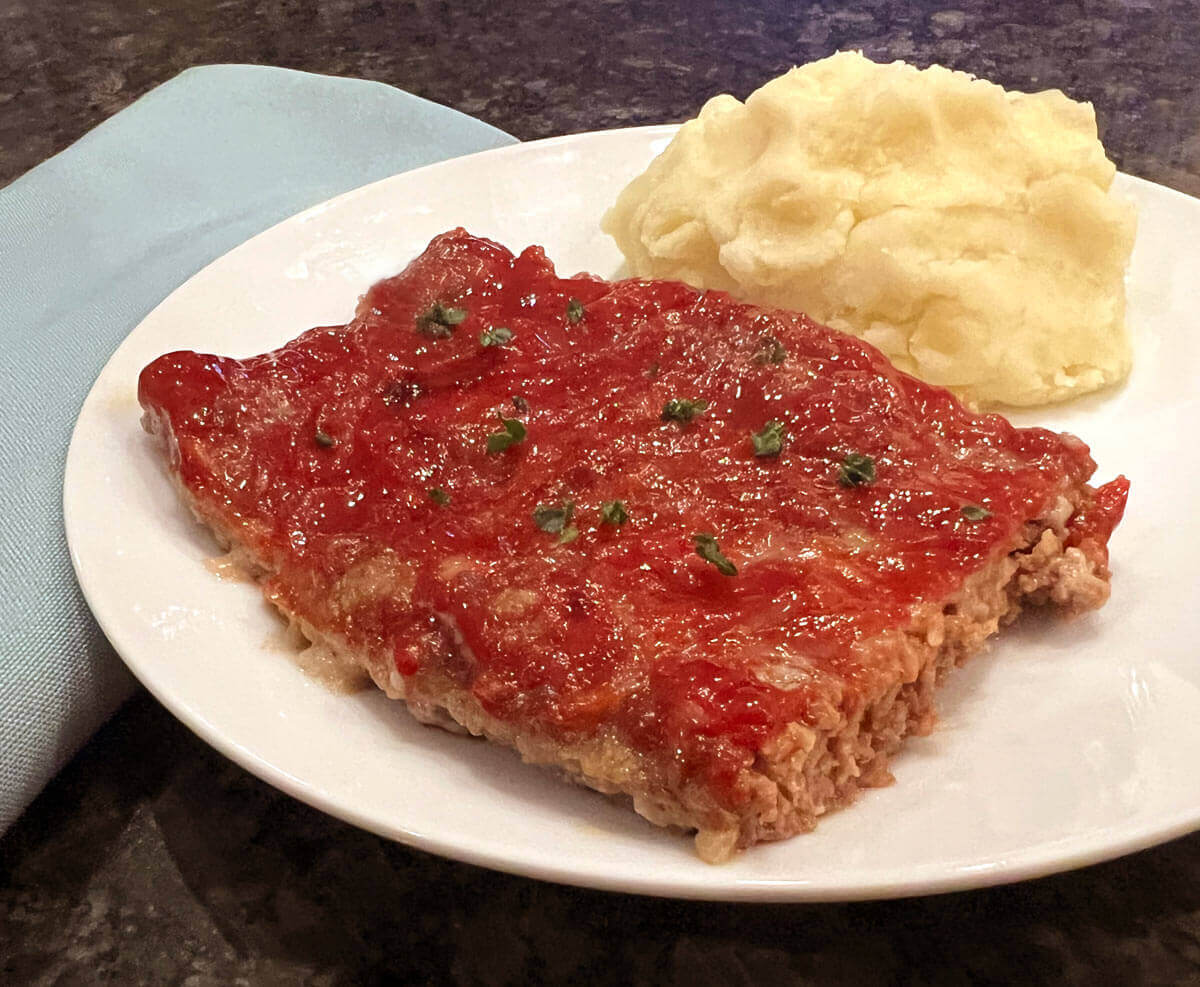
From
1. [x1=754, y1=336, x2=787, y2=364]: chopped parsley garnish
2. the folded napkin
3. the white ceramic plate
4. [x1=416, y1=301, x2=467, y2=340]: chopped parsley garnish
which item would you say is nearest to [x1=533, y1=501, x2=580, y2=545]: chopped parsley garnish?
the white ceramic plate

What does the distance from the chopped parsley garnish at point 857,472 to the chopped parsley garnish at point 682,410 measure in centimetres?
48

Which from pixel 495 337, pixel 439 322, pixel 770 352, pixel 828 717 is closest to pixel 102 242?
pixel 439 322

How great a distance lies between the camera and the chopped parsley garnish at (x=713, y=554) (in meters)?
2.55

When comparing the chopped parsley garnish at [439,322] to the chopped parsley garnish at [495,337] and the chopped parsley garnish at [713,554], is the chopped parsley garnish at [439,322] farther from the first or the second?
the chopped parsley garnish at [713,554]

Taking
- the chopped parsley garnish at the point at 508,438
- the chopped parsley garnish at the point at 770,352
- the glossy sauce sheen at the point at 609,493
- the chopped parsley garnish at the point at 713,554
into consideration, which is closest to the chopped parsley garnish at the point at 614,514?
the glossy sauce sheen at the point at 609,493

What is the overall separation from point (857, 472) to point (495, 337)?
1286 millimetres

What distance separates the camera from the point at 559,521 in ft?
9.19

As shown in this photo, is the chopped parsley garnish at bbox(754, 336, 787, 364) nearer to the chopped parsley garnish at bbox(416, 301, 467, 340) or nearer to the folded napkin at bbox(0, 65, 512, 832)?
the chopped parsley garnish at bbox(416, 301, 467, 340)

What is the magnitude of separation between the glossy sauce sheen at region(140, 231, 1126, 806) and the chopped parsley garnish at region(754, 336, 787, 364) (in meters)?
0.01

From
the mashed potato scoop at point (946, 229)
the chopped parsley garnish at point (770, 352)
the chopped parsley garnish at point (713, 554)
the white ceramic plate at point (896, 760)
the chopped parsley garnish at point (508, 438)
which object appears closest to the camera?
the white ceramic plate at point (896, 760)

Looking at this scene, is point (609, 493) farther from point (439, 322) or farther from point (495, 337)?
point (439, 322)

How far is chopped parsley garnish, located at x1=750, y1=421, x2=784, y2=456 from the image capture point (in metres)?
2.95

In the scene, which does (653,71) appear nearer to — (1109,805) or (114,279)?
(114,279)

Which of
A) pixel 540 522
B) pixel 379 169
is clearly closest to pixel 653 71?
pixel 379 169
